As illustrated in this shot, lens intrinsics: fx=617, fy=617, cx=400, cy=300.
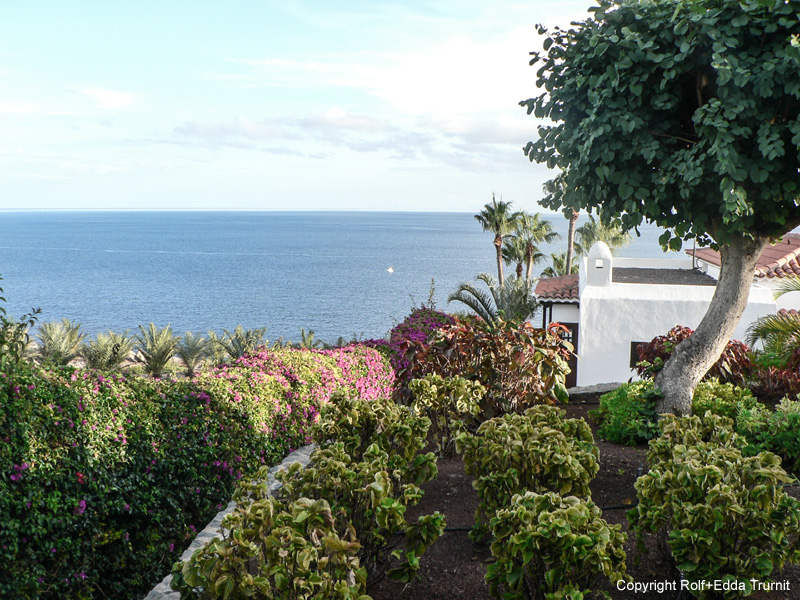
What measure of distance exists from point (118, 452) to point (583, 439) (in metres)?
3.89

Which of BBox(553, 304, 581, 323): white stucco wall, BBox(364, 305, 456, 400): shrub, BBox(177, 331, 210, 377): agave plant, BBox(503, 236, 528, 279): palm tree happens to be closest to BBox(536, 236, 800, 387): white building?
BBox(553, 304, 581, 323): white stucco wall

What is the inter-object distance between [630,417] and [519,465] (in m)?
3.47

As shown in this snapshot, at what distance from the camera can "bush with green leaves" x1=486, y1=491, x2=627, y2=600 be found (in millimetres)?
2938

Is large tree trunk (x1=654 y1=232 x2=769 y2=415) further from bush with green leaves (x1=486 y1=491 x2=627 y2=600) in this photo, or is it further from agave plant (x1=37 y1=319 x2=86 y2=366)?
agave plant (x1=37 y1=319 x2=86 y2=366)

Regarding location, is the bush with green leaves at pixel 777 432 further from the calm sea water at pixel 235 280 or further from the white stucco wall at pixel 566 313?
the calm sea water at pixel 235 280

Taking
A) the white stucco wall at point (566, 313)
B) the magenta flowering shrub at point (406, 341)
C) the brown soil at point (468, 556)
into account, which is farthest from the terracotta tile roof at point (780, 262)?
the brown soil at point (468, 556)

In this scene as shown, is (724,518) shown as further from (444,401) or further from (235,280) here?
(235,280)

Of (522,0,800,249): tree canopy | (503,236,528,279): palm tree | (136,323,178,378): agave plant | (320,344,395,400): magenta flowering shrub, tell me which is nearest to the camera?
(522,0,800,249): tree canopy

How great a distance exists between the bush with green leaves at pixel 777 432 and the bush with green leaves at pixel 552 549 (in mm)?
3739

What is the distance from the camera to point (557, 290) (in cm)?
2075

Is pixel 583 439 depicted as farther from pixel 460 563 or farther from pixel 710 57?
pixel 710 57

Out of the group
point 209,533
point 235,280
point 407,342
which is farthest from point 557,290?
point 235,280

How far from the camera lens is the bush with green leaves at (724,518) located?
3.26 meters

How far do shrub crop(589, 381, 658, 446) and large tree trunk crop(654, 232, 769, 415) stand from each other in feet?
0.62
